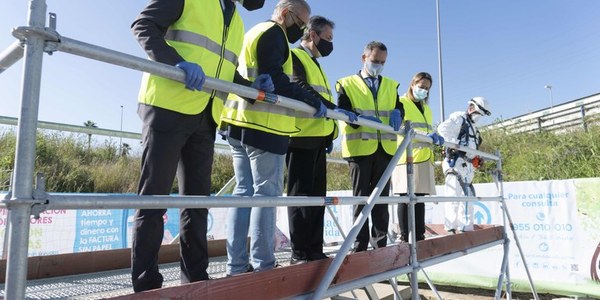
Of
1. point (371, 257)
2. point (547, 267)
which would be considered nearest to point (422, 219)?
point (371, 257)

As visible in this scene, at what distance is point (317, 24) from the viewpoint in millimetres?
3154

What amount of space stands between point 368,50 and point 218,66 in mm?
1935

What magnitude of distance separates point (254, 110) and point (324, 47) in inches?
41.3

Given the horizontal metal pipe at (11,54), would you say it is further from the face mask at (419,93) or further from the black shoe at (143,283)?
the face mask at (419,93)

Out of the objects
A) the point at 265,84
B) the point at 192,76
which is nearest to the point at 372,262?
the point at 265,84

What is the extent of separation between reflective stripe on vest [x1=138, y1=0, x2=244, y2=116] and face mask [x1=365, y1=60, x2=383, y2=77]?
170 centimetres

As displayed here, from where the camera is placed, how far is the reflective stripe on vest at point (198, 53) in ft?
6.39

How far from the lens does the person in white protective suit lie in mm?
5000

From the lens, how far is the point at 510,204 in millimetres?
6699

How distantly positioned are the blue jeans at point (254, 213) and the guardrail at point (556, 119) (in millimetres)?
11059

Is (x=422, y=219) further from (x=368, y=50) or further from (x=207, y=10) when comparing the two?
(x=207, y=10)

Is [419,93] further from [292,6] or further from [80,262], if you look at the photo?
[80,262]

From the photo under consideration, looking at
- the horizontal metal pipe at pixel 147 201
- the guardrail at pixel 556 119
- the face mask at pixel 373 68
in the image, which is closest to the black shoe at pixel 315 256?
the horizontal metal pipe at pixel 147 201

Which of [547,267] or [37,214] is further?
[547,267]
